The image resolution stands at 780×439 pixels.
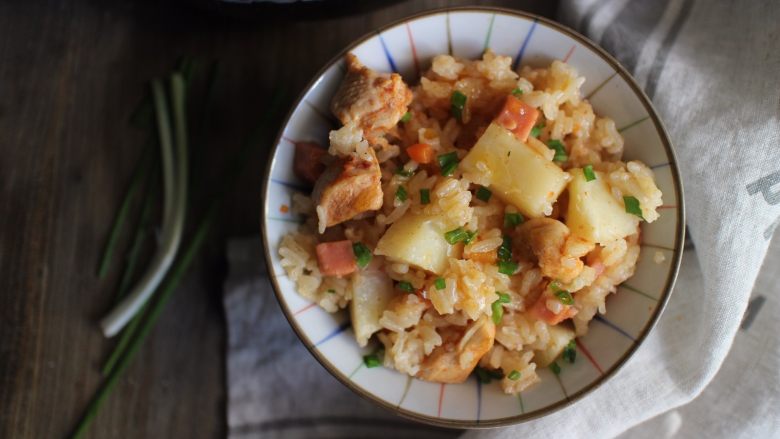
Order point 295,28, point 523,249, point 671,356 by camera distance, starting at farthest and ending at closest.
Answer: point 295,28, point 671,356, point 523,249

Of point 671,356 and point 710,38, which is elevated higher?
point 710,38

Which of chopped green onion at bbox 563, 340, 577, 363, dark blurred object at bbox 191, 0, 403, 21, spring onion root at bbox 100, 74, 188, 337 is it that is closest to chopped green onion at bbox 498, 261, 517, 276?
chopped green onion at bbox 563, 340, 577, 363

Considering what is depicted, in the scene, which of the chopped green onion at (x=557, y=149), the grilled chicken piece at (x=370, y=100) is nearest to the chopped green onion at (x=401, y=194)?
the grilled chicken piece at (x=370, y=100)

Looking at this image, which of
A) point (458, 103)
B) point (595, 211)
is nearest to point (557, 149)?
point (595, 211)

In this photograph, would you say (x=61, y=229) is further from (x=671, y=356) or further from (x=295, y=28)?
(x=671, y=356)

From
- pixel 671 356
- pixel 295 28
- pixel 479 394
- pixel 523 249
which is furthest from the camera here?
pixel 295 28

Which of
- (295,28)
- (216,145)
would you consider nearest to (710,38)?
(295,28)

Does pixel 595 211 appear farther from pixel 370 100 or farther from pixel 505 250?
pixel 370 100
